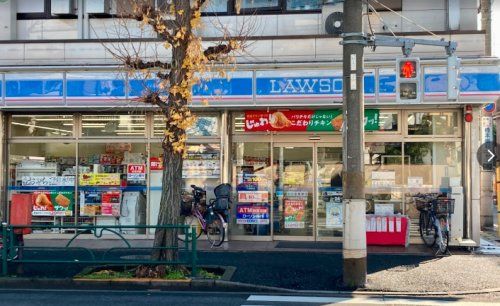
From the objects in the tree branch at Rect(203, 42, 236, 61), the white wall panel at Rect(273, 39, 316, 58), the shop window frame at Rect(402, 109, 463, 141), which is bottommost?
the shop window frame at Rect(402, 109, 463, 141)

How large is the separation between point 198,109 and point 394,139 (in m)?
4.95

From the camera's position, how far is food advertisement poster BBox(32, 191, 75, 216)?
50.5 feet

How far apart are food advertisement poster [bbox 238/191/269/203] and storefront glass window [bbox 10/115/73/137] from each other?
15.8ft

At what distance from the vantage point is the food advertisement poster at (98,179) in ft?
50.2

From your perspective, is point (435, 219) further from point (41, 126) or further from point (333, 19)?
point (41, 126)

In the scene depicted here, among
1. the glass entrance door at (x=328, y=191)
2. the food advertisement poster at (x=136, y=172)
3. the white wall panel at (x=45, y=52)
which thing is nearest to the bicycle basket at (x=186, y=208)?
the food advertisement poster at (x=136, y=172)

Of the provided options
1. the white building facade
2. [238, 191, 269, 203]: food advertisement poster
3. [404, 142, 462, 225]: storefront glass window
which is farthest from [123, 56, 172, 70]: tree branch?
[404, 142, 462, 225]: storefront glass window

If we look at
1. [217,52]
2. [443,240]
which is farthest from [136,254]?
[443,240]

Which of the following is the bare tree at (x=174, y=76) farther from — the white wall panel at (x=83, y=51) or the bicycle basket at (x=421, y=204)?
the bicycle basket at (x=421, y=204)

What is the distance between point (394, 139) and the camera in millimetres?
14352

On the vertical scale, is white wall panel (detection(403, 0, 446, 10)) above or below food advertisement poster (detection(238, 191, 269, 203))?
above

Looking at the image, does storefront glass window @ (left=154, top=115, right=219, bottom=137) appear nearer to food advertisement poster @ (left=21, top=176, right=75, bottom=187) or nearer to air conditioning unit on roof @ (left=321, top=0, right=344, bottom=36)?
food advertisement poster @ (left=21, top=176, right=75, bottom=187)

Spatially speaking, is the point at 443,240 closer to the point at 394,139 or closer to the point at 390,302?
the point at 394,139

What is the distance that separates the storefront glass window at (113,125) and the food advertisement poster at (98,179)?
1060mm
